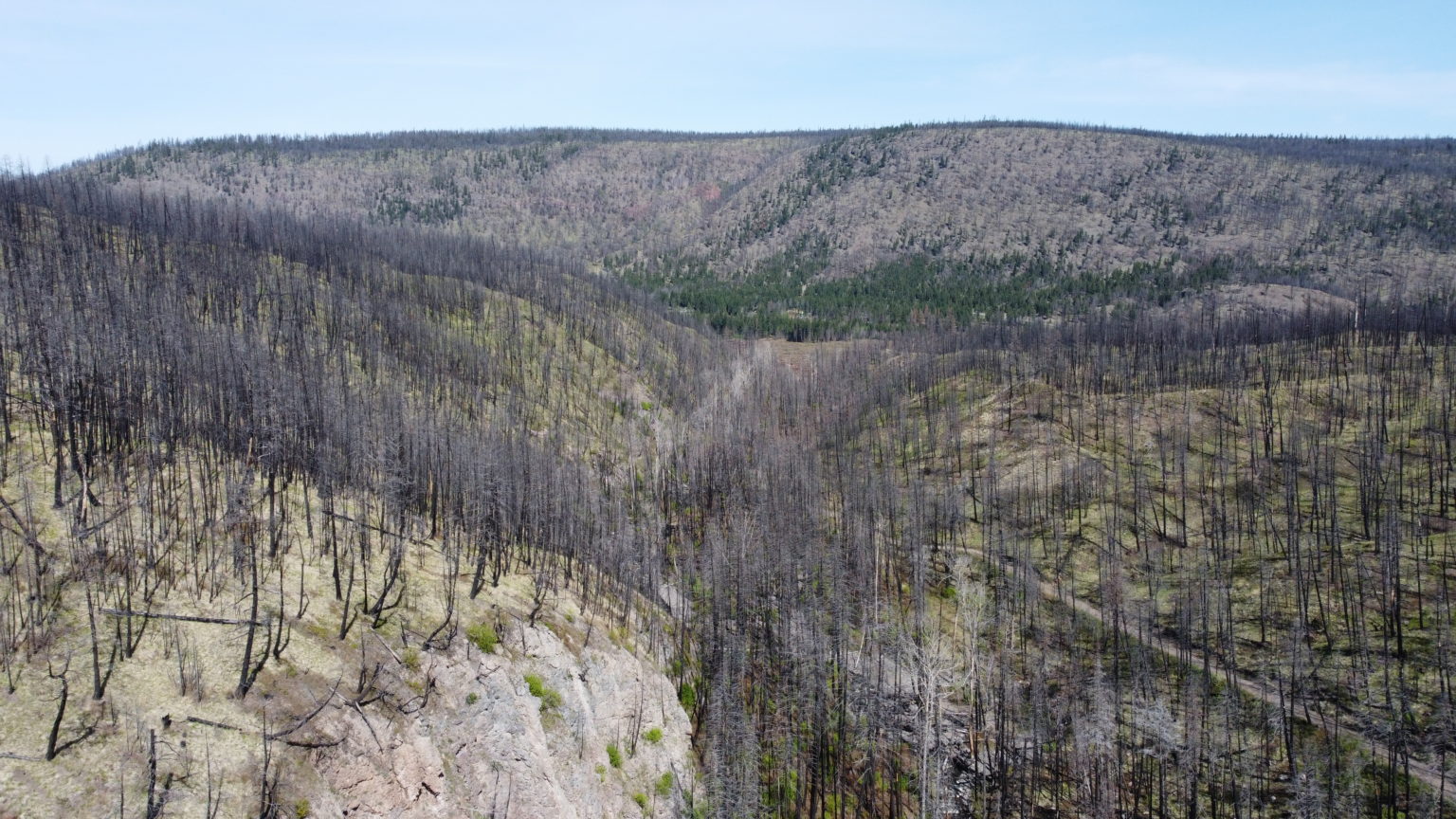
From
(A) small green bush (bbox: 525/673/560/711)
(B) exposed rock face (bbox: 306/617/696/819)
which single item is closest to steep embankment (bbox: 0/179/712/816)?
(B) exposed rock face (bbox: 306/617/696/819)

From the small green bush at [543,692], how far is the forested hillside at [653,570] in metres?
0.37

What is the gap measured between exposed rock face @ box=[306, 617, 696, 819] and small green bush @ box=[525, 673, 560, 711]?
0.13m

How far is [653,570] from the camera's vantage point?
87375 mm

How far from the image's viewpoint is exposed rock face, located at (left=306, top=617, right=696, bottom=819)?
41875 millimetres

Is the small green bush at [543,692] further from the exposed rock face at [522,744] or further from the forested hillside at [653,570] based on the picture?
the forested hillside at [653,570]

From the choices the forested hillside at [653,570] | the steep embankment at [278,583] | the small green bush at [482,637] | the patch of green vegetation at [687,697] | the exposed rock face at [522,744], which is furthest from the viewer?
the patch of green vegetation at [687,697]

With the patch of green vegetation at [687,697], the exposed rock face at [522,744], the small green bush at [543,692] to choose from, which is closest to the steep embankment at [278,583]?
the exposed rock face at [522,744]

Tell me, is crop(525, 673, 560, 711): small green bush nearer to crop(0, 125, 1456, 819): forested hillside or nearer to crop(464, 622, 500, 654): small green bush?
crop(0, 125, 1456, 819): forested hillside

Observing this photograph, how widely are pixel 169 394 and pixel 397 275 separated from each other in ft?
325

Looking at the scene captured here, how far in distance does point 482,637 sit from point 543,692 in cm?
530

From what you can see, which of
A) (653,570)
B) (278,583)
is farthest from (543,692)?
(653,570)

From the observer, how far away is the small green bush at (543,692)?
52.4 meters

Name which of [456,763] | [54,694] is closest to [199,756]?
[54,694]

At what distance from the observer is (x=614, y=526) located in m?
96.4
